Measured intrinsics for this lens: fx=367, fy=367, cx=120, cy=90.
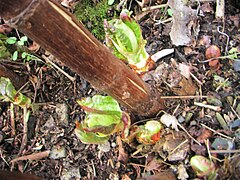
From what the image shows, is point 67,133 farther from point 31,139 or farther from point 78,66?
point 78,66

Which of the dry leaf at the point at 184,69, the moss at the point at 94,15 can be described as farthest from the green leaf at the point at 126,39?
the moss at the point at 94,15

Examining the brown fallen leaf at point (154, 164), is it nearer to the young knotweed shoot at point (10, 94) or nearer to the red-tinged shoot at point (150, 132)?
the red-tinged shoot at point (150, 132)

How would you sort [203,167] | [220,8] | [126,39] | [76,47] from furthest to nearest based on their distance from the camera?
[220,8] → [126,39] → [203,167] → [76,47]

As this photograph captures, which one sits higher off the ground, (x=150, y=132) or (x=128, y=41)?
(x=128, y=41)

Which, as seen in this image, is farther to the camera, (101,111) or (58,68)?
(58,68)

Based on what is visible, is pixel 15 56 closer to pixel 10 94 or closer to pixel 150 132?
pixel 10 94

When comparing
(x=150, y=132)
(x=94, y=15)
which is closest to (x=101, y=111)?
(x=150, y=132)
